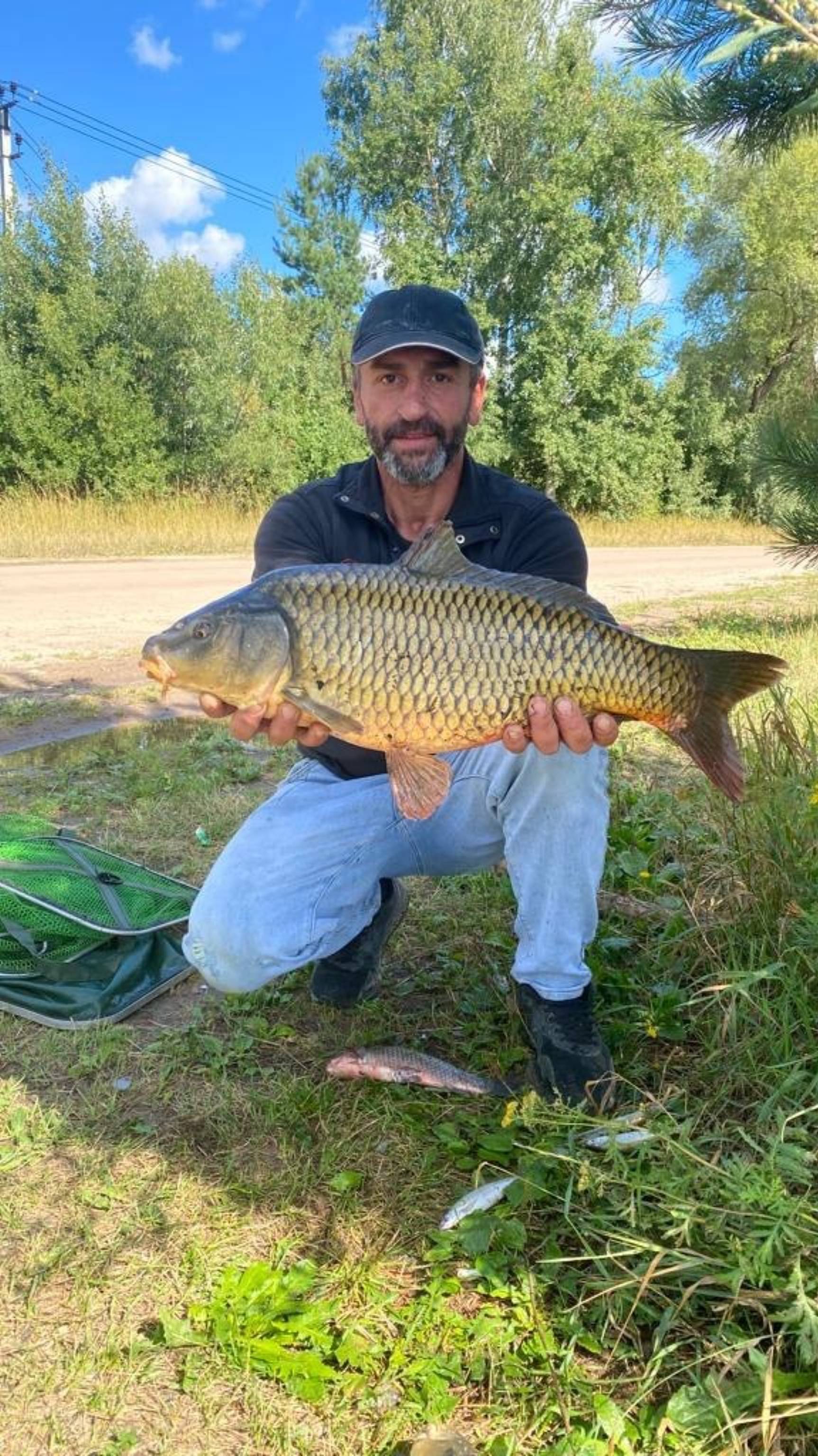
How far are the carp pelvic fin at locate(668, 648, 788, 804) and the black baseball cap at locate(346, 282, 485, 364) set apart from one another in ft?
2.83

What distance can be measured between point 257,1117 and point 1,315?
16844mm

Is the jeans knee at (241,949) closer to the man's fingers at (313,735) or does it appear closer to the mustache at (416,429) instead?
the man's fingers at (313,735)

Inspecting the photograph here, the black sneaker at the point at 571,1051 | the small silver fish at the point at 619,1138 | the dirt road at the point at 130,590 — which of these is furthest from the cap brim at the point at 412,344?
the dirt road at the point at 130,590

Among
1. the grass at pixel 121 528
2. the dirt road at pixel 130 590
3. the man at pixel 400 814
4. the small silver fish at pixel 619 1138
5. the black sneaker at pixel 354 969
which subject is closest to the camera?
the small silver fish at pixel 619 1138

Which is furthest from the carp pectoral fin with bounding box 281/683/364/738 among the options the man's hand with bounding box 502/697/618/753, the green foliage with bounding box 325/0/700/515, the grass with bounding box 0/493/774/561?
the green foliage with bounding box 325/0/700/515

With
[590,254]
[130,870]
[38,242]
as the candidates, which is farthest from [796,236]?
[130,870]

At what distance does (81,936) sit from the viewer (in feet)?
7.18

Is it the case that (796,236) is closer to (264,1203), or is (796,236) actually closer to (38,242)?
(38,242)

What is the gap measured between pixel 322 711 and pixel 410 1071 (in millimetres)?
637

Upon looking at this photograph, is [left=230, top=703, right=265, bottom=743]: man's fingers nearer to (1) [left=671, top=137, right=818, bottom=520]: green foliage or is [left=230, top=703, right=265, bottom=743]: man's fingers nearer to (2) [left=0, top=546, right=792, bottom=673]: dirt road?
(2) [left=0, top=546, right=792, bottom=673]: dirt road

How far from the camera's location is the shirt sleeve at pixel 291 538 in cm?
205

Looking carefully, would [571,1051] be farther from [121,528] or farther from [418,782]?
[121,528]

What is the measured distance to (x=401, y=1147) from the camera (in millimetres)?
1600

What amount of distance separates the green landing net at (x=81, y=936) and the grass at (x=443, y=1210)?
10cm
